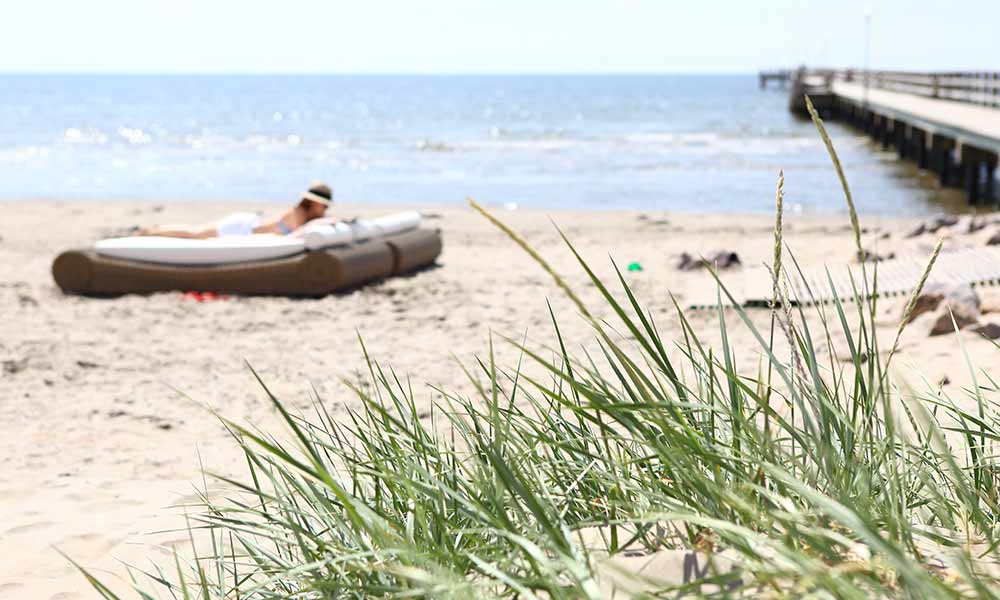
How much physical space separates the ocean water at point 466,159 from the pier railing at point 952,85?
→ 1.78 m

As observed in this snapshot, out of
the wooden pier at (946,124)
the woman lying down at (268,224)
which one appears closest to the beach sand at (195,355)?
the woman lying down at (268,224)

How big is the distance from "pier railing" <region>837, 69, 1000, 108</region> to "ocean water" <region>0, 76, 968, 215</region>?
5.83ft

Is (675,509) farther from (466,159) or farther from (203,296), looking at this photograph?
(466,159)

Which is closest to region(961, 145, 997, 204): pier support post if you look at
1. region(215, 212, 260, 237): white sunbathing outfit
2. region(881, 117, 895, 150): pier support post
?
region(881, 117, 895, 150): pier support post

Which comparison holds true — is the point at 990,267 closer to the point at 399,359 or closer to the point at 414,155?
the point at 399,359

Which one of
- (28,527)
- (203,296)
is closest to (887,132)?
(203,296)

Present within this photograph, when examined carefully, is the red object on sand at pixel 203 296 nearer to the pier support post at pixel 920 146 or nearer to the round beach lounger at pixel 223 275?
the round beach lounger at pixel 223 275

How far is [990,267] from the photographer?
22.9 ft

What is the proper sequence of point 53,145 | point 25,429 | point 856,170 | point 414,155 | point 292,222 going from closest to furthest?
point 25,429, point 292,222, point 856,170, point 414,155, point 53,145

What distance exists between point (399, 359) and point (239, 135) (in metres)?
34.6

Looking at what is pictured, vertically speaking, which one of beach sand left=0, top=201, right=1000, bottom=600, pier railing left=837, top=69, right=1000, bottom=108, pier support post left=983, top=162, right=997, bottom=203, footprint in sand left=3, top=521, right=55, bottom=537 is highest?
pier railing left=837, top=69, right=1000, bottom=108

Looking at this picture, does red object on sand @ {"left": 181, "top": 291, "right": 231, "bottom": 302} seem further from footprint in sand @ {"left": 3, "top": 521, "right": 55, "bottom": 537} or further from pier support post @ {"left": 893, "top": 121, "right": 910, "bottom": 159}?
pier support post @ {"left": 893, "top": 121, "right": 910, "bottom": 159}

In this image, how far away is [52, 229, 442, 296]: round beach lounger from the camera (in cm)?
774

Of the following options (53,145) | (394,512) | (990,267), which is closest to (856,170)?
(990,267)
